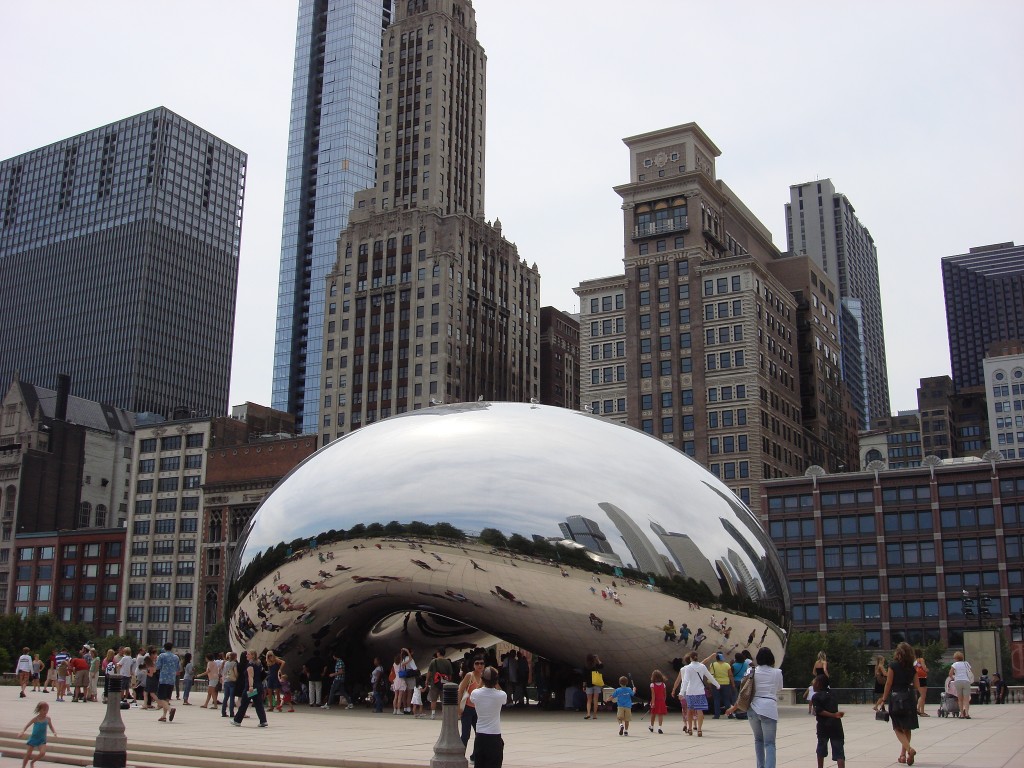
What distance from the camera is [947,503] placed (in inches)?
3378

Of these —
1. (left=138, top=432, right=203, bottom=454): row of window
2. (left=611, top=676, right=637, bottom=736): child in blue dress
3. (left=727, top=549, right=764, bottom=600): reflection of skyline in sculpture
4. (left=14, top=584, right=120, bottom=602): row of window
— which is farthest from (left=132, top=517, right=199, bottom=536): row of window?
(left=611, top=676, right=637, bottom=736): child in blue dress

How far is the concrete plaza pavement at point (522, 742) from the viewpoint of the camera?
13.8 metres

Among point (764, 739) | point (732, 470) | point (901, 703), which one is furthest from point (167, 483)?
point (764, 739)

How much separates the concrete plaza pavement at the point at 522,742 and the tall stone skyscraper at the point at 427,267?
97.4m

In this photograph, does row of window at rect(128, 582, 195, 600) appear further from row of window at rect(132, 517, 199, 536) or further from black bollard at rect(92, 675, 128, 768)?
black bollard at rect(92, 675, 128, 768)

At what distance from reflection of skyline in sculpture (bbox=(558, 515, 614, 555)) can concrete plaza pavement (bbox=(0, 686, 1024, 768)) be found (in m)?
3.13

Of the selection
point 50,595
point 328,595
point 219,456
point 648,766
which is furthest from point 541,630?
point 50,595

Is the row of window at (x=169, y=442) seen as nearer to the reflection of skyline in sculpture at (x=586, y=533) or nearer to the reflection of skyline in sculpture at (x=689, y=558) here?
the reflection of skyline in sculpture at (x=586, y=533)

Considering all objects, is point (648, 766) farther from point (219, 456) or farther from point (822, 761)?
point (219, 456)

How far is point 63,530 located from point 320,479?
112 m

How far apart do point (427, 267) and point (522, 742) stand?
4456 inches

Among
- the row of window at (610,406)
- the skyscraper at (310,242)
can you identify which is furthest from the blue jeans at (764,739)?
the skyscraper at (310,242)

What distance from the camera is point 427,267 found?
126750 mm

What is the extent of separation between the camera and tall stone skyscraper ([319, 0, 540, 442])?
4909 inches
